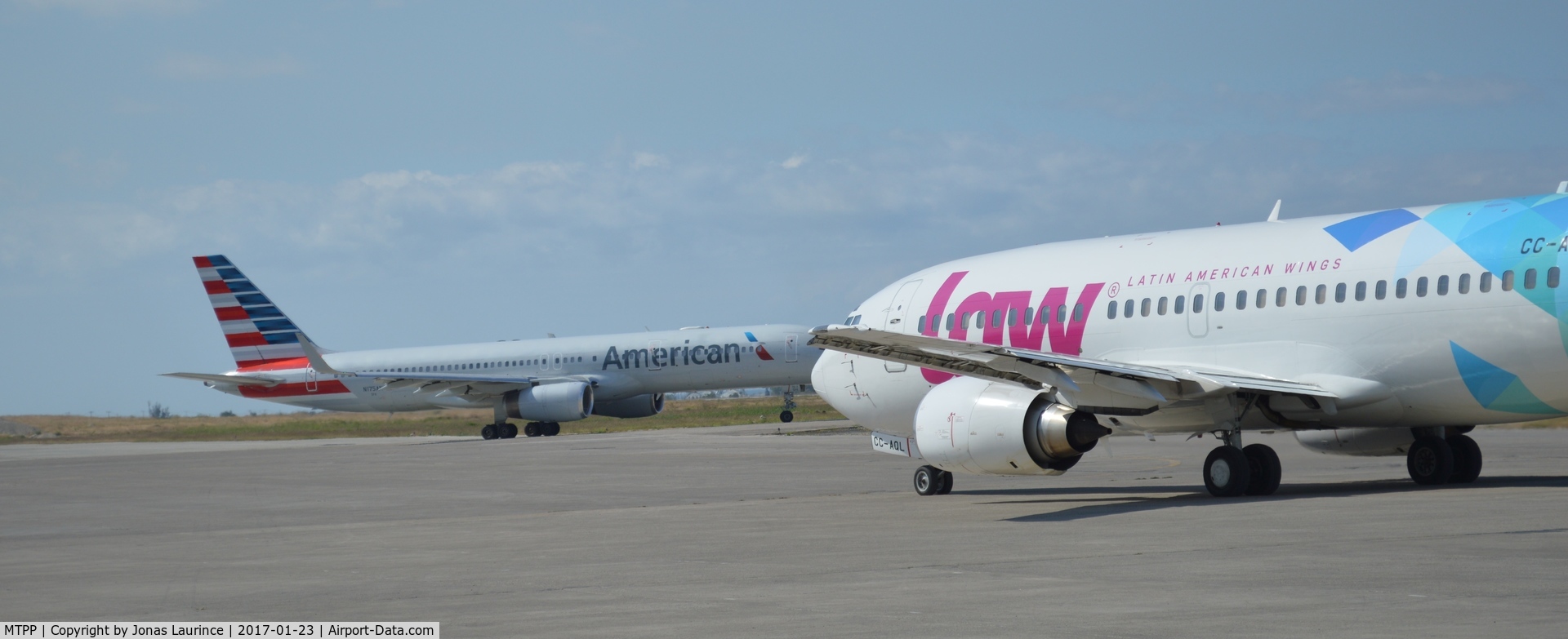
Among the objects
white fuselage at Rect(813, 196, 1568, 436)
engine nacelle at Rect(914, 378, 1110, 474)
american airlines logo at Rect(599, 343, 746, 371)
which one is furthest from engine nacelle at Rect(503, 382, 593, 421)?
engine nacelle at Rect(914, 378, 1110, 474)

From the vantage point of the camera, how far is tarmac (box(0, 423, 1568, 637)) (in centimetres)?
783

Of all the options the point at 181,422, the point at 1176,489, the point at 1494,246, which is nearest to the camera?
the point at 1494,246

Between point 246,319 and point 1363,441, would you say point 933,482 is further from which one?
point 246,319

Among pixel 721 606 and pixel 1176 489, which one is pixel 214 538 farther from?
pixel 1176 489

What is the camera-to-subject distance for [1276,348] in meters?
15.7

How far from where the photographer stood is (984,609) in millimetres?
8086

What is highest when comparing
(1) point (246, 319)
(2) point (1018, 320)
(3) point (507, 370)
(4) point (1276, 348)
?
(1) point (246, 319)

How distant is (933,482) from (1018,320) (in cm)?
227

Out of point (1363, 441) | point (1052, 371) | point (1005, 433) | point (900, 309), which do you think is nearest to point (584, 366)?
point (900, 309)

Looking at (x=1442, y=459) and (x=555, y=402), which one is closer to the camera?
(x=1442, y=459)

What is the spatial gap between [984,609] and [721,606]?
59.7 inches

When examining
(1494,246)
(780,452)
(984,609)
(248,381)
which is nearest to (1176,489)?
(1494,246)

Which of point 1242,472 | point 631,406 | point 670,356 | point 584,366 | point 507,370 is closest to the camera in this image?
point 1242,472

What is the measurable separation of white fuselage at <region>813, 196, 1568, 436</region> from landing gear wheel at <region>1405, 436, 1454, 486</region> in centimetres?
134
